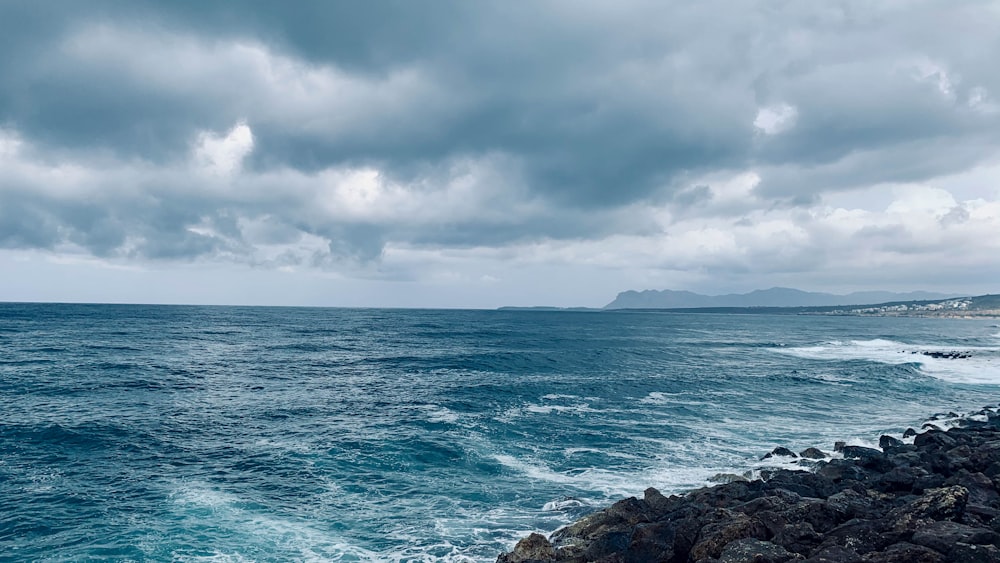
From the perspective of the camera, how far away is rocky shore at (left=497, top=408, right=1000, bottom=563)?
13719 mm

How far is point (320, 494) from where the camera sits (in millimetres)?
24422

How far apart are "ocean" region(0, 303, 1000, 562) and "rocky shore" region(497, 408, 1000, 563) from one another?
335 centimetres

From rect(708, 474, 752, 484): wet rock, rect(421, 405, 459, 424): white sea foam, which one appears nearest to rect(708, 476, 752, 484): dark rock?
rect(708, 474, 752, 484): wet rock

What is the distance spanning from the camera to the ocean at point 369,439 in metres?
20.5

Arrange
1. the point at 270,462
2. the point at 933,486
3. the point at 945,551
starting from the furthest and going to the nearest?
1. the point at 270,462
2. the point at 933,486
3. the point at 945,551

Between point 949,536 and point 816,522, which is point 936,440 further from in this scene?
point 949,536

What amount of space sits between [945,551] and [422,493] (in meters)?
19.4

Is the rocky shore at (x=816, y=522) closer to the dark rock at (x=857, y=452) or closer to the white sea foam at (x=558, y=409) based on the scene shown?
the dark rock at (x=857, y=452)

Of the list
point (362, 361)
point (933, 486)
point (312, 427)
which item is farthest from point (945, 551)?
point (362, 361)

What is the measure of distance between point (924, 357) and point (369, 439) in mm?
97372

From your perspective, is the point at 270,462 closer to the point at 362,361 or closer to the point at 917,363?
the point at 362,361

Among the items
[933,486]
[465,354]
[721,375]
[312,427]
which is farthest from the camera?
[465,354]

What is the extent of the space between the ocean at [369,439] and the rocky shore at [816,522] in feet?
11.0

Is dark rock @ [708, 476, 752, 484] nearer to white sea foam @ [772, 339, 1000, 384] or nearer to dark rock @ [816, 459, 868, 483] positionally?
dark rock @ [816, 459, 868, 483]
